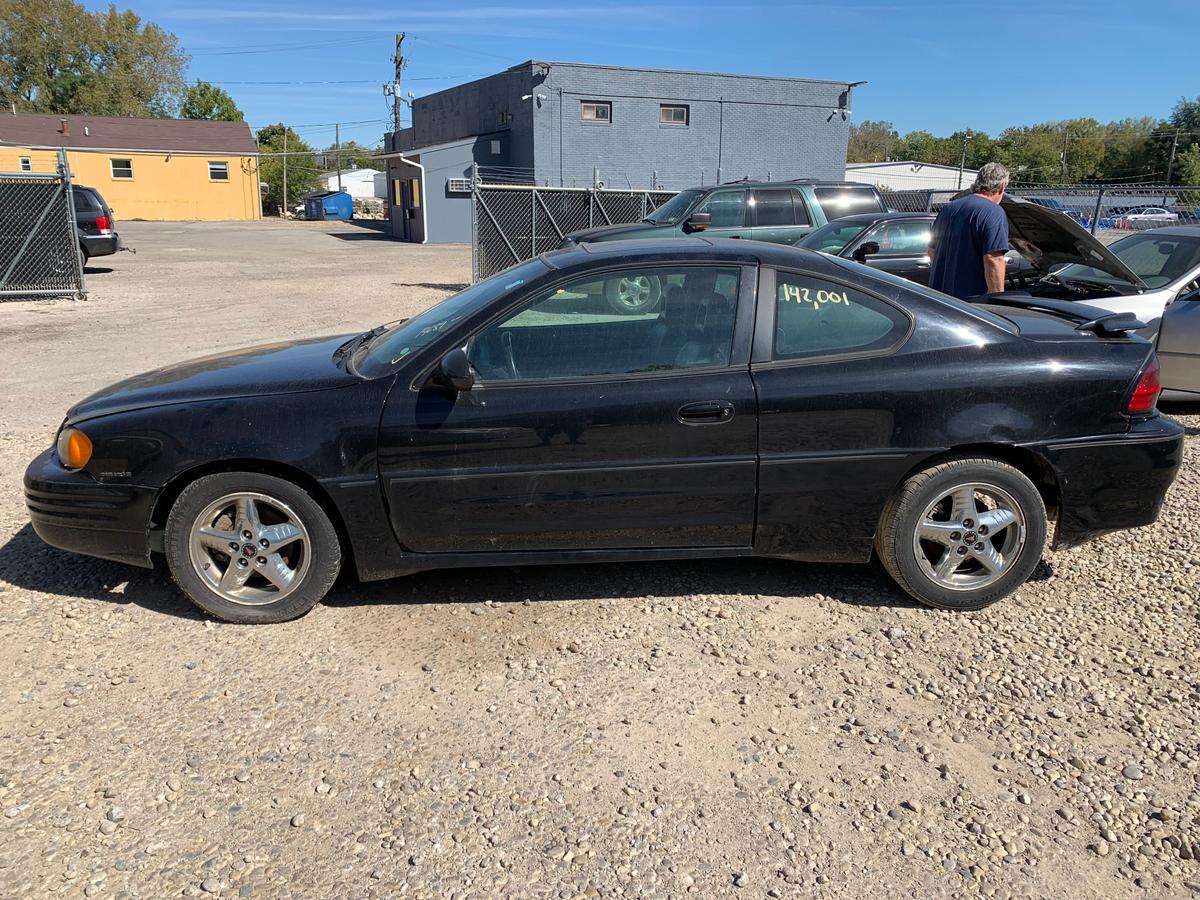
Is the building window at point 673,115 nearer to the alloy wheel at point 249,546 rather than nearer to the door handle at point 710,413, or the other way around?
the door handle at point 710,413

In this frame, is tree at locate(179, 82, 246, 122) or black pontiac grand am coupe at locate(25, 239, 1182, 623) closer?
black pontiac grand am coupe at locate(25, 239, 1182, 623)

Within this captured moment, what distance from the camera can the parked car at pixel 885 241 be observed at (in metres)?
10.9

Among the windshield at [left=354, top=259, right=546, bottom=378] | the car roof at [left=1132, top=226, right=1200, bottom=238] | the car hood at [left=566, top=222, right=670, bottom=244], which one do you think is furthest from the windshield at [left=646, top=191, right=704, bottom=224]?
the windshield at [left=354, top=259, right=546, bottom=378]

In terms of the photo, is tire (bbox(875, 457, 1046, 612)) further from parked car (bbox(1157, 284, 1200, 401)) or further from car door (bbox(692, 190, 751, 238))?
car door (bbox(692, 190, 751, 238))

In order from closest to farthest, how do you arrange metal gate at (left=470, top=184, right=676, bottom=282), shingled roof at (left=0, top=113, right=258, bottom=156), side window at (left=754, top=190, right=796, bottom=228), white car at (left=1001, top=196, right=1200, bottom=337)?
white car at (left=1001, top=196, right=1200, bottom=337)
side window at (left=754, top=190, right=796, bottom=228)
metal gate at (left=470, top=184, right=676, bottom=282)
shingled roof at (left=0, top=113, right=258, bottom=156)

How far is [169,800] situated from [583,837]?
131cm

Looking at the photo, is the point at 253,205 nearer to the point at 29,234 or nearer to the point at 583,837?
the point at 29,234

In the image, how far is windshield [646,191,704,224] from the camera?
12.9 metres

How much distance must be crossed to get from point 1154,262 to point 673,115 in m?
31.7

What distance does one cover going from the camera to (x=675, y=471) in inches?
155

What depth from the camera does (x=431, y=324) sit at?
441 centimetres

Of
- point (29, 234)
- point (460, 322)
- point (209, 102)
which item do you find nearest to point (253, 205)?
point (209, 102)

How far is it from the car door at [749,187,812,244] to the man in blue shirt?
6.54 meters

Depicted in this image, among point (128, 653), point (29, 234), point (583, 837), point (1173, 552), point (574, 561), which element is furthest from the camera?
point (29, 234)
